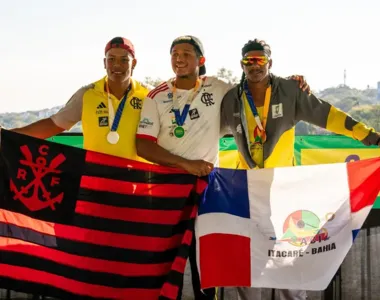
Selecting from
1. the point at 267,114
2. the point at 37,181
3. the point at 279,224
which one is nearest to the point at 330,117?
the point at 267,114

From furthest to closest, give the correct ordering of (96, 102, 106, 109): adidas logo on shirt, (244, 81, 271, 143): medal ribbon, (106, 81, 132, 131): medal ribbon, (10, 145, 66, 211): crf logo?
(96, 102, 106, 109): adidas logo on shirt, (106, 81, 132, 131): medal ribbon, (10, 145, 66, 211): crf logo, (244, 81, 271, 143): medal ribbon

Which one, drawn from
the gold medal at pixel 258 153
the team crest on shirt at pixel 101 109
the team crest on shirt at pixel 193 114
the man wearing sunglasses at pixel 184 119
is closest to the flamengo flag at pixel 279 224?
the gold medal at pixel 258 153

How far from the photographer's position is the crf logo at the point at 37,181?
4.52 meters

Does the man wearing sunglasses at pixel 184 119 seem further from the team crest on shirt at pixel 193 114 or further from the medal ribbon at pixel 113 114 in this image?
the medal ribbon at pixel 113 114

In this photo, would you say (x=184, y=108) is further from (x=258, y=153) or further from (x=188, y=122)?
(x=258, y=153)

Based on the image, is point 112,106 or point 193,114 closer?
point 193,114

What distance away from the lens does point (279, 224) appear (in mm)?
4461

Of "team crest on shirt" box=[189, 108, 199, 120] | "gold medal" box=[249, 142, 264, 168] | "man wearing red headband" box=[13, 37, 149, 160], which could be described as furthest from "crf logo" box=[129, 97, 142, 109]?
"gold medal" box=[249, 142, 264, 168]

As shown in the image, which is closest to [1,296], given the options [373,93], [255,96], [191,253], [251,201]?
[191,253]

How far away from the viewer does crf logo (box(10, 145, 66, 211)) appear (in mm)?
4520

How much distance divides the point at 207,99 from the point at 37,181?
138cm

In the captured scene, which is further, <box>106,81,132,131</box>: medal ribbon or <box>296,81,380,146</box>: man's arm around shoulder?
<box>106,81,132,131</box>: medal ribbon

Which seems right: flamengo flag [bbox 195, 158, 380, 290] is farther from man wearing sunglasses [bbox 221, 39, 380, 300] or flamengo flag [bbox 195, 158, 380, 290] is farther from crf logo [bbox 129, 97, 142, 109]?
crf logo [bbox 129, 97, 142, 109]

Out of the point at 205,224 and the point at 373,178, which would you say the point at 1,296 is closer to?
the point at 205,224
